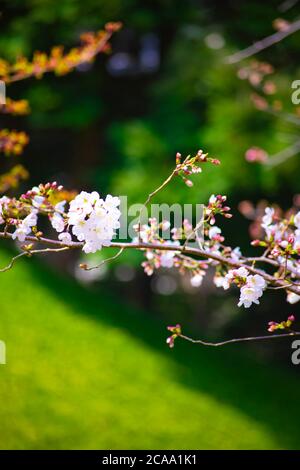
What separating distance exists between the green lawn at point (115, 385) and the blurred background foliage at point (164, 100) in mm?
193

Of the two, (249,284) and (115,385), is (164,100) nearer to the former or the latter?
(115,385)

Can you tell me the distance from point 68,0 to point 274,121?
10.1ft

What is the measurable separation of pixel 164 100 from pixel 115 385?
4.32 m

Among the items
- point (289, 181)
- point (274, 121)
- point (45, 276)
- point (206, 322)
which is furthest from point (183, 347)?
point (206, 322)

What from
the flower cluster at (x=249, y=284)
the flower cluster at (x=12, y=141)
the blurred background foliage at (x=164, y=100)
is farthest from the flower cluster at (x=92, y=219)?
the blurred background foliage at (x=164, y=100)

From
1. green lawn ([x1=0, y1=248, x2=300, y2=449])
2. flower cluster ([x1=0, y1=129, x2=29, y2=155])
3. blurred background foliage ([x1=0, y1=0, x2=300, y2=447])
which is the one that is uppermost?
blurred background foliage ([x1=0, y1=0, x2=300, y2=447])

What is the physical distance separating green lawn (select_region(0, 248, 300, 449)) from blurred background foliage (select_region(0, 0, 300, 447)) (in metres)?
Result: 0.19

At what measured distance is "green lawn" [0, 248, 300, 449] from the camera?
385 centimetres

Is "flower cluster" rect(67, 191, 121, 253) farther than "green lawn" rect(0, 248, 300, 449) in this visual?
No

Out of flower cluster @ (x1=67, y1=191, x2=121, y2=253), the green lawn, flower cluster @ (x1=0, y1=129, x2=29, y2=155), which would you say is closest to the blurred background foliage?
the green lawn

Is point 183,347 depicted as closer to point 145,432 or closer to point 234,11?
point 145,432

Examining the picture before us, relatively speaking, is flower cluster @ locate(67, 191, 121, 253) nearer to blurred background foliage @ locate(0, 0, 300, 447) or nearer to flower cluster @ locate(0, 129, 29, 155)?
flower cluster @ locate(0, 129, 29, 155)

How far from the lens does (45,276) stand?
6.58 metres

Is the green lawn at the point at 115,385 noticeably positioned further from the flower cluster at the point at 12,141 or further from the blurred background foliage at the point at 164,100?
the flower cluster at the point at 12,141
